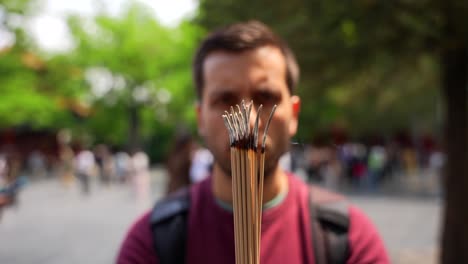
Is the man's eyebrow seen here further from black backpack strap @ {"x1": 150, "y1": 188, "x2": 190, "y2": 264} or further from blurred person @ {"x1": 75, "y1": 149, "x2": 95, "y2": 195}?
blurred person @ {"x1": 75, "y1": 149, "x2": 95, "y2": 195}

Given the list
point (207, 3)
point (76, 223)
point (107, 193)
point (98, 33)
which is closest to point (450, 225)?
point (207, 3)

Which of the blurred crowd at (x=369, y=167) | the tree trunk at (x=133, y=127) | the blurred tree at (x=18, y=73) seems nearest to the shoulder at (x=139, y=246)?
the blurred crowd at (x=369, y=167)

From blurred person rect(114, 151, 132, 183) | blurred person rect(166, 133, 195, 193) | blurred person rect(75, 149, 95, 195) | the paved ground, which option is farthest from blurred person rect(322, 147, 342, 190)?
blurred person rect(114, 151, 132, 183)

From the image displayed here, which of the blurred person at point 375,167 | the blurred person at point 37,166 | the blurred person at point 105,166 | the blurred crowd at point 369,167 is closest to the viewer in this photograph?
the blurred crowd at point 369,167

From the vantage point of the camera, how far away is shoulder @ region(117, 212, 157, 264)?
4.56 feet

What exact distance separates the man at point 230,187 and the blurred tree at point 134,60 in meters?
23.4

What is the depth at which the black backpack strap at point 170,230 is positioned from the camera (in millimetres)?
→ 1371

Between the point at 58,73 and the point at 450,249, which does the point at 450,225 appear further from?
the point at 58,73

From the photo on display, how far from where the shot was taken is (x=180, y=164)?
526 centimetres

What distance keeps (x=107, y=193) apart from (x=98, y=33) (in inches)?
498

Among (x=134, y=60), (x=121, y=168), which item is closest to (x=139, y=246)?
(x=121, y=168)

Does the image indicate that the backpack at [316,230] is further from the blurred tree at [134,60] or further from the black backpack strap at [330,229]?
the blurred tree at [134,60]

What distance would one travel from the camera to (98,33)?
25859 millimetres

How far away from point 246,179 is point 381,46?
12.2 ft
